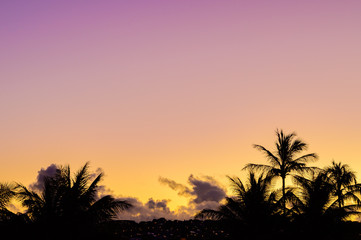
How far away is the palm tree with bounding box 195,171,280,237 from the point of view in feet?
85.5

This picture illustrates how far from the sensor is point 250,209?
2622 centimetres

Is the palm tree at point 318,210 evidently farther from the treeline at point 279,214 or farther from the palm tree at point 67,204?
the palm tree at point 67,204

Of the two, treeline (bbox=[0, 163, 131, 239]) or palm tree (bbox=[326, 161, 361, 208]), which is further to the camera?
palm tree (bbox=[326, 161, 361, 208])

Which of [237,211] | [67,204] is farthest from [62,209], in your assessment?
[237,211]

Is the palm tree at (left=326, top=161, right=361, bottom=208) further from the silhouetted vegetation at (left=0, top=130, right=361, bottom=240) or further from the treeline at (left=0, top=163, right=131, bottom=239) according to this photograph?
the treeline at (left=0, top=163, right=131, bottom=239)

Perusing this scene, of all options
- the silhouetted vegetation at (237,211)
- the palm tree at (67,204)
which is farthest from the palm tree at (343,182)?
the palm tree at (67,204)

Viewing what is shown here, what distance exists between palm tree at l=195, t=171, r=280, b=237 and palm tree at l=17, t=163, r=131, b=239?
6.31m

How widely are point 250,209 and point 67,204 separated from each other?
1075 cm

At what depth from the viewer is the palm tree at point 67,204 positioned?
21.9 meters

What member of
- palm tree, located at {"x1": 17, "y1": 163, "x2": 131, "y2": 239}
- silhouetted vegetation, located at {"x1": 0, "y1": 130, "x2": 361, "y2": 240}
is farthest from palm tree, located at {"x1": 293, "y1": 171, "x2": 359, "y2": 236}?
palm tree, located at {"x1": 17, "y1": 163, "x2": 131, "y2": 239}

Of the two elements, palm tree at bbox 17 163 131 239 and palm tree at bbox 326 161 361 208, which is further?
palm tree at bbox 326 161 361 208

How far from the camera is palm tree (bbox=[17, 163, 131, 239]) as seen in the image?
71.8 feet

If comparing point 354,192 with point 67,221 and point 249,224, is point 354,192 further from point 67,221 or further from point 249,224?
point 67,221

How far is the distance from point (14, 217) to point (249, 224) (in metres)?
13.2
